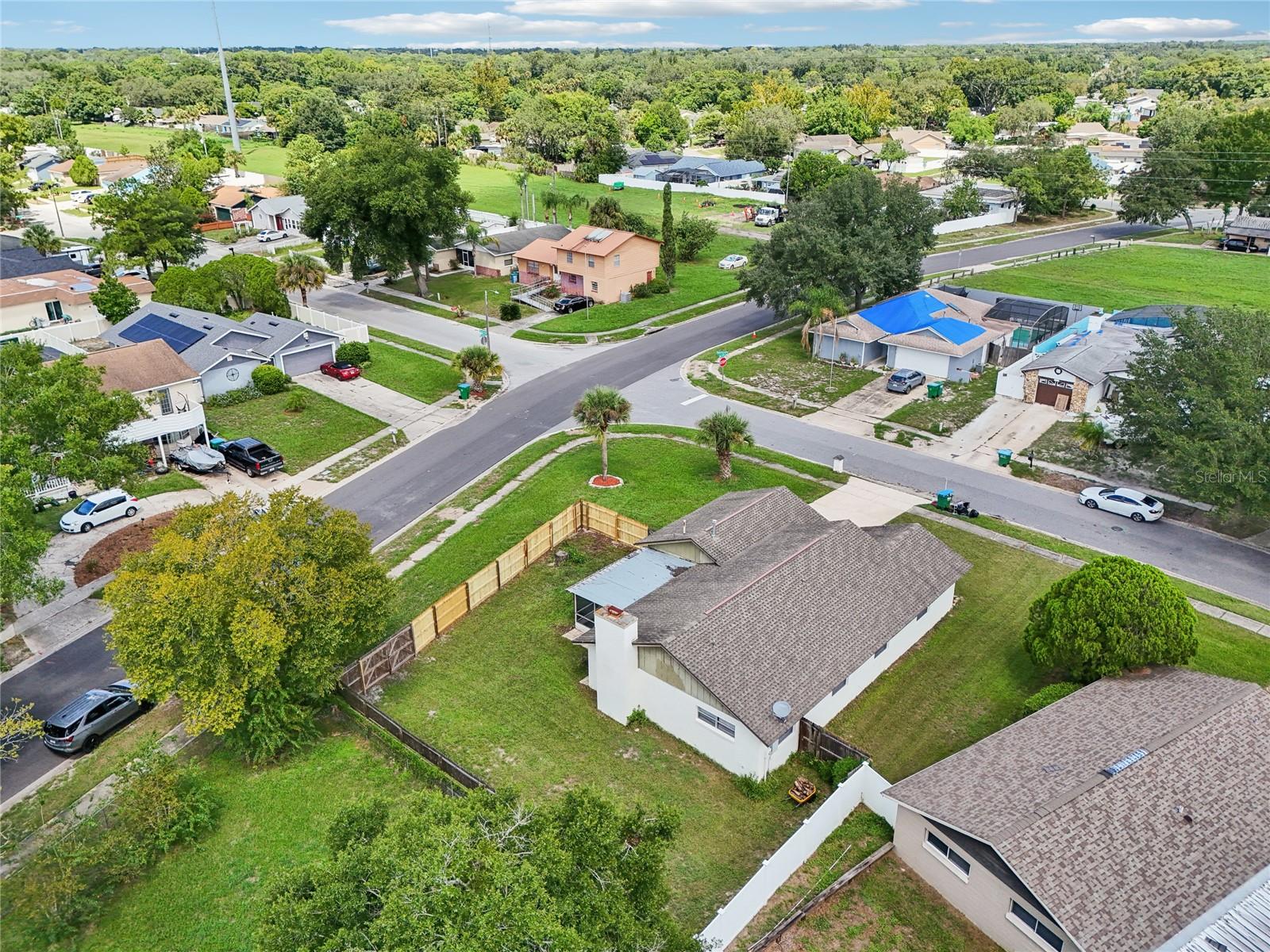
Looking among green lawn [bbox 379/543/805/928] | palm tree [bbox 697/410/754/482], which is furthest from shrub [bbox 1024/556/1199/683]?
palm tree [bbox 697/410/754/482]

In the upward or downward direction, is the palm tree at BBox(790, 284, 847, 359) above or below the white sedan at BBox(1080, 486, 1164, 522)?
above

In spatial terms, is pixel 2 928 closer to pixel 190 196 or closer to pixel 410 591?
pixel 410 591

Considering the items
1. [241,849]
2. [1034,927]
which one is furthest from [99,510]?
[1034,927]

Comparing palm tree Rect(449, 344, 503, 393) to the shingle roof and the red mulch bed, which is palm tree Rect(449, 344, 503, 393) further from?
the shingle roof

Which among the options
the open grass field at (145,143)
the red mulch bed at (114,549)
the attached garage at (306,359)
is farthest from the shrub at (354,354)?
the open grass field at (145,143)

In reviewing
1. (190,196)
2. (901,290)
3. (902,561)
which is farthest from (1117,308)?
(190,196)

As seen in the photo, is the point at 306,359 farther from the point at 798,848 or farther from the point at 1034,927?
the point at 1034,927

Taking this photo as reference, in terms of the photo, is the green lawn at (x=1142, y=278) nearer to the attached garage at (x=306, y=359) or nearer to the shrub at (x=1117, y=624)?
the shrub at (x=1117, y=624)
